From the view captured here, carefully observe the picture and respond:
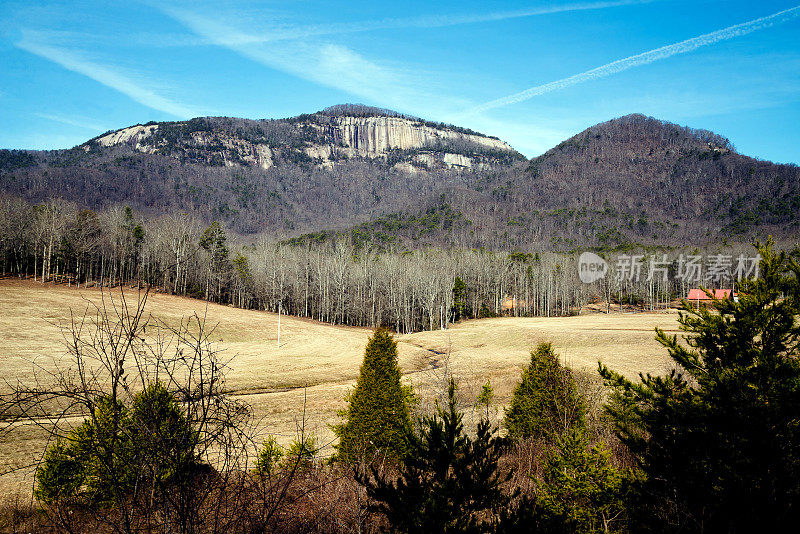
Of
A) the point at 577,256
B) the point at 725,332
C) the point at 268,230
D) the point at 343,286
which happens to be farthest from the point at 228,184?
the point at 725,332

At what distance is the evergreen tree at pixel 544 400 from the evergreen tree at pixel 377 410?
3.27 meters

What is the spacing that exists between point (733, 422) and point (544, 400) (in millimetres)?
6227

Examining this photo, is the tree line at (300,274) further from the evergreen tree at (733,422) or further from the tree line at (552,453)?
the evergreen tree at (733,422)

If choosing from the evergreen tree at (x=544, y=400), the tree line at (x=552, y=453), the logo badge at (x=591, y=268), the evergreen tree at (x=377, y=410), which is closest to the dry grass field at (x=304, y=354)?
the evergreen tree at (x=544, y=400)

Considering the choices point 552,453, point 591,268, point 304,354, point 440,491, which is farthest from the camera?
point 591,268

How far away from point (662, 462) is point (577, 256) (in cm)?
10274

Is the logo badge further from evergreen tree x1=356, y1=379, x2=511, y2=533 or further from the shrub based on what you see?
evergreen tree x1=356, y1=379, x2=511, y2=533

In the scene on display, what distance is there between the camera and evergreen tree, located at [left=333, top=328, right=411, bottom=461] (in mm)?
9680

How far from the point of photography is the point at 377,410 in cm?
1008

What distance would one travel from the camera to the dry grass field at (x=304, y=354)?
1991cm

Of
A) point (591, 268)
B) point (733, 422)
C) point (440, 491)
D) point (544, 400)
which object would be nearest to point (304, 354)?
point (544, 400)

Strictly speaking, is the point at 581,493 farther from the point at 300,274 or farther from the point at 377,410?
the point at 300,274

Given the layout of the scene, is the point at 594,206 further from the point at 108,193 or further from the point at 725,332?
the point at 108,193

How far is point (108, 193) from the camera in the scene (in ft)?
471
